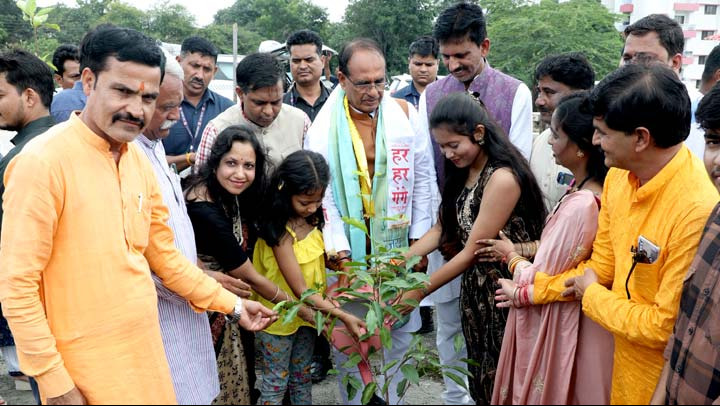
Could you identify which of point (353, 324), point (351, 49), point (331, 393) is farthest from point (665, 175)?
point (331, 393)

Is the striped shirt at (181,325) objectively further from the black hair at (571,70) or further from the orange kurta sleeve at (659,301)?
the black hair at (571,70)

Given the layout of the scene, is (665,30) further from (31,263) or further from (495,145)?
(31,263)

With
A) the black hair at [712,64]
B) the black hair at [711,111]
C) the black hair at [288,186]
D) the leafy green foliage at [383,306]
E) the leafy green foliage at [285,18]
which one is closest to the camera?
the black hair at [711,111]

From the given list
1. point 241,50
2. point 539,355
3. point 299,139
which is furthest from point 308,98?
point 241,50

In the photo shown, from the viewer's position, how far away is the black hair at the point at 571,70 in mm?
3385

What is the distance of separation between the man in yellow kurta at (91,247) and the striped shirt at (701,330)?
5.46 feet

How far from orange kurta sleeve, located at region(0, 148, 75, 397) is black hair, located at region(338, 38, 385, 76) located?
1.78 meters

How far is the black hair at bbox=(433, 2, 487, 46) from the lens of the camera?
3.38 m

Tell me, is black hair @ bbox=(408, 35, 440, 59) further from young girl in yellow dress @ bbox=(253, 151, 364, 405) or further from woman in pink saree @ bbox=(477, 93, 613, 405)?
woman in pink saree @ bbox=(477, 93, 613, 405)

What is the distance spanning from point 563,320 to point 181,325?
156 centimetres

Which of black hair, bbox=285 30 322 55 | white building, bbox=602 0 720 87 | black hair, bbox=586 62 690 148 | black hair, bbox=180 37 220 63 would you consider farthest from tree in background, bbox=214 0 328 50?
black hair, bbox=586 62 690 148

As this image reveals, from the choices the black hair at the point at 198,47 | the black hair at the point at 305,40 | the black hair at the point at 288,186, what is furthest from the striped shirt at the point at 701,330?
the black hair at the point at 198,47

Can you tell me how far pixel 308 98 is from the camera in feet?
16.5

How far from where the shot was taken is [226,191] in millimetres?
2854
